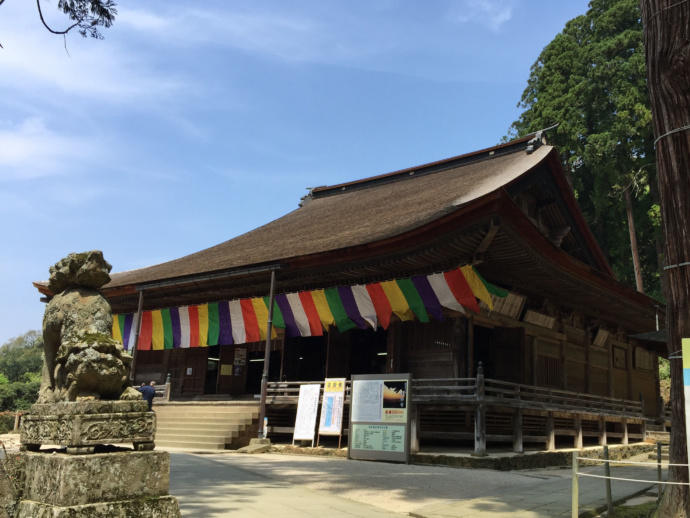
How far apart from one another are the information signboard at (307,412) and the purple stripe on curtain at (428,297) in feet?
9.89

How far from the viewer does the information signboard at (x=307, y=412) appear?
12625 millimetres

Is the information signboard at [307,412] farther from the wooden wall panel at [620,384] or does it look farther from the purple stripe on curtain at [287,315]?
the wooden wall panel at [620,384]

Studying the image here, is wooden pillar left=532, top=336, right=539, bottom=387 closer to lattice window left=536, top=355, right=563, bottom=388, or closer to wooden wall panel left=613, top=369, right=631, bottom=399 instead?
lattice window left=536, top=355, right=563, bottom=388

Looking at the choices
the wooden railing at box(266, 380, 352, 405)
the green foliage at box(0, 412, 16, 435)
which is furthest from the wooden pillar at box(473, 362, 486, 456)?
the green foliage at box(0, 412, 16, 435)

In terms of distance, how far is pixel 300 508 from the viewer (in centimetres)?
609

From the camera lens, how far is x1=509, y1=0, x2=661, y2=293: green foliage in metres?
29.7

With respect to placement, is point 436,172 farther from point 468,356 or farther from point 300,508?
point 300,508

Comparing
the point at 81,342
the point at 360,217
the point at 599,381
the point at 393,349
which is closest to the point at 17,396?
the point at 360,217

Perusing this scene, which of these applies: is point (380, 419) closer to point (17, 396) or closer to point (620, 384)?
point (620, 384)

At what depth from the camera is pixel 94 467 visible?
4137 mm

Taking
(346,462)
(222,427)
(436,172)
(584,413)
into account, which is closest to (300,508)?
(346,462)

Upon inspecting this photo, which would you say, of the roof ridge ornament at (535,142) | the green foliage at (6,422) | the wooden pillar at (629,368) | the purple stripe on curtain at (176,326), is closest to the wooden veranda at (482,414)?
the wooden pillar at (629,368)

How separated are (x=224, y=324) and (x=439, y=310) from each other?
652 centimetres


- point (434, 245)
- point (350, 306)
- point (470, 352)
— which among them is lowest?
point (470, 352)
